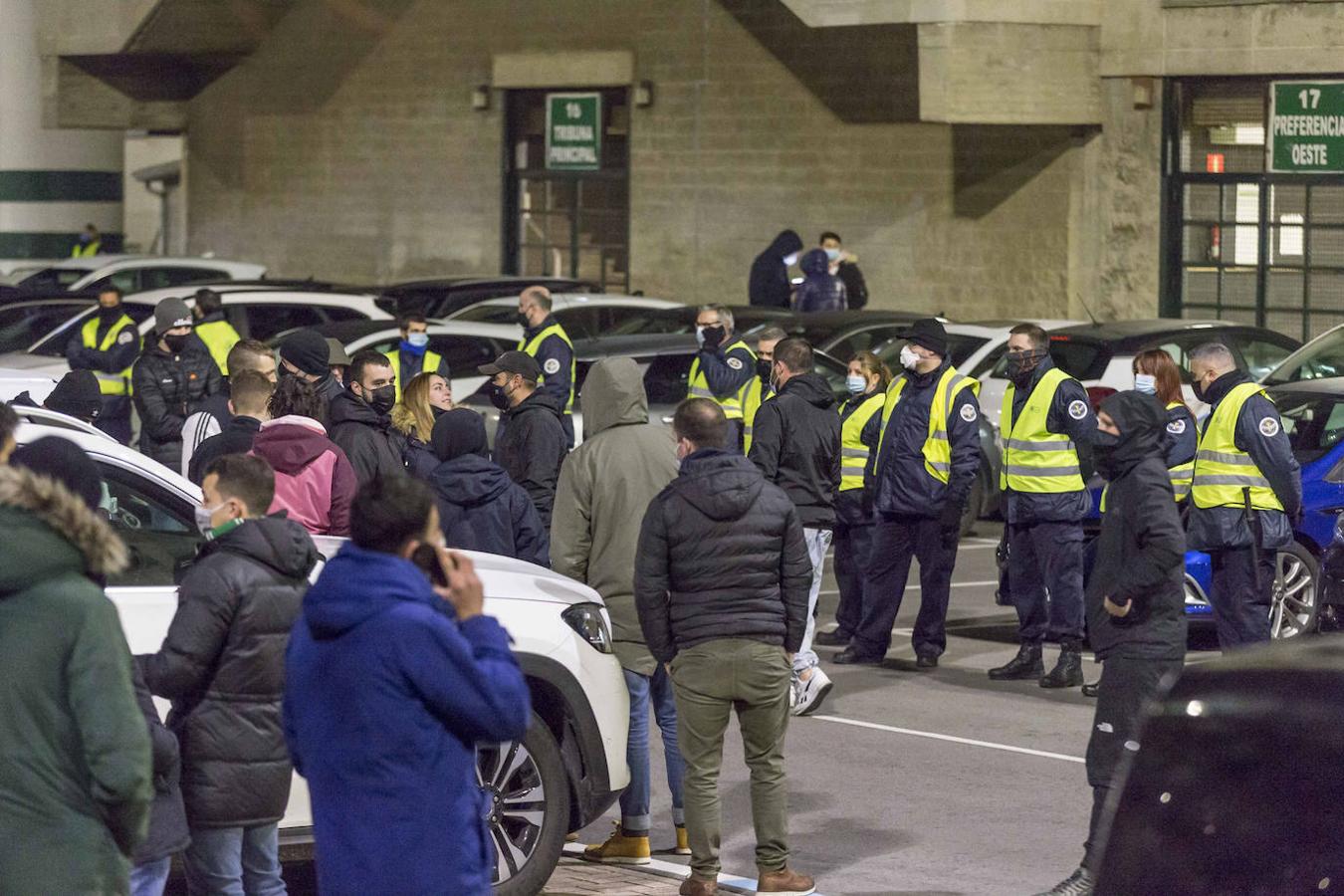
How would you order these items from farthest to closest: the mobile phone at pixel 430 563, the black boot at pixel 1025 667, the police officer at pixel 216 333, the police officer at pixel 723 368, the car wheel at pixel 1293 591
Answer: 1. the police officer at pixel 216 333
2. the police officer at pixel 723 368
3. the car wheel at pixel 1293 591
4. the black boot at pixel 1025 667
5. the mobile phone at pixel 430 563

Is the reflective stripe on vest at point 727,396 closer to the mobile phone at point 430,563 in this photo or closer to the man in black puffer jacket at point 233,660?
the man in black puffer jacket at point 233,660

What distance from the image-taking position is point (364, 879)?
489 centimetres

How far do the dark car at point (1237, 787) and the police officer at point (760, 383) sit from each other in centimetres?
926

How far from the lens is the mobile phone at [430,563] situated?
488cm

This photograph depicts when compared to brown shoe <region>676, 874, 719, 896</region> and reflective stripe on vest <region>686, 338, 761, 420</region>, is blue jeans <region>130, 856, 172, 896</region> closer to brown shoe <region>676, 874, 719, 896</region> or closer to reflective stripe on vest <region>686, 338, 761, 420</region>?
brown shoe <region>676, 874, 719, 896</region>

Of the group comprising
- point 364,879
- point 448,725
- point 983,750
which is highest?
point 448,725

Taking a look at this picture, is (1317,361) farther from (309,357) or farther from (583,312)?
(309,357)

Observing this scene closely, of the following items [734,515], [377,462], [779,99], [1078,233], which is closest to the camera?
[734,515]

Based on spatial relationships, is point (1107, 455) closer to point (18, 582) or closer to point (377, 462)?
point (377, 462)

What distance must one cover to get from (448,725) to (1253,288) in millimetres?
20092

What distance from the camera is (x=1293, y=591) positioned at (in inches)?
487

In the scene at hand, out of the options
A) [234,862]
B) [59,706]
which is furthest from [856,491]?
[59,706]

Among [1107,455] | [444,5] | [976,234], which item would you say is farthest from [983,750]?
[444,5]

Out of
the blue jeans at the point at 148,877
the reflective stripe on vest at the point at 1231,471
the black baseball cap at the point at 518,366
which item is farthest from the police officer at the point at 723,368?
the blue jeans at the point at 148,877
